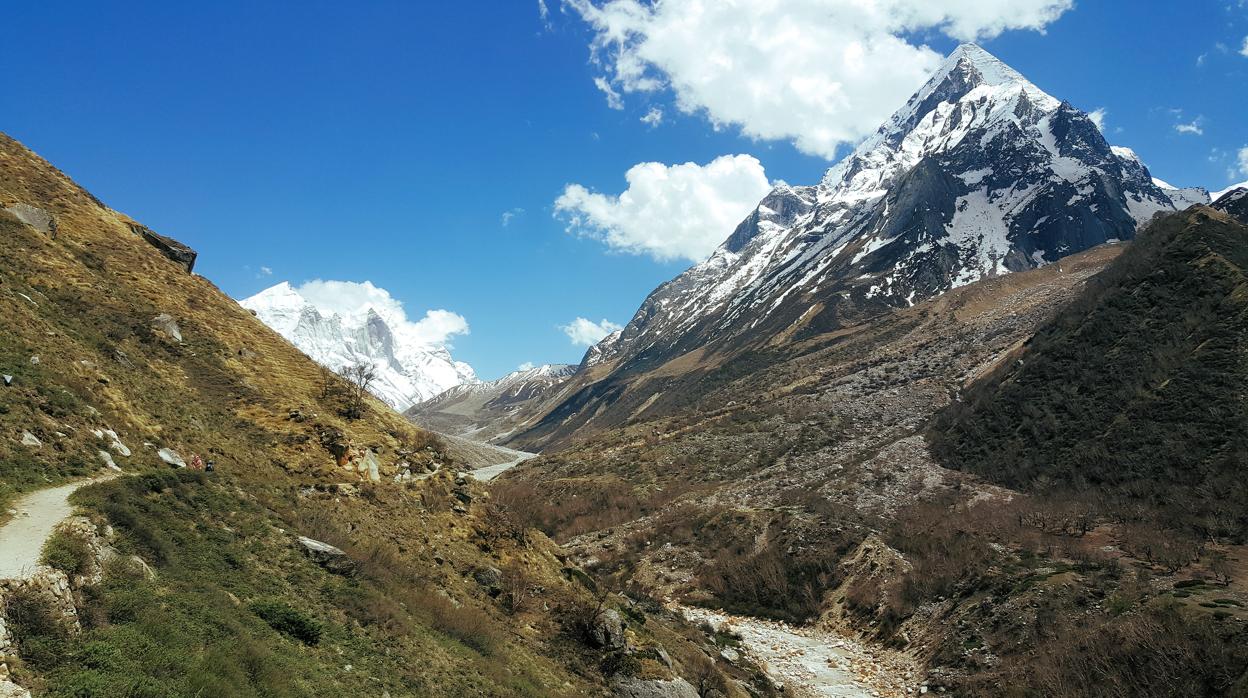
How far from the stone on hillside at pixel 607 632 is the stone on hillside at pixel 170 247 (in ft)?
120

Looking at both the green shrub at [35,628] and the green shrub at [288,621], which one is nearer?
the green shrub at [35,628]

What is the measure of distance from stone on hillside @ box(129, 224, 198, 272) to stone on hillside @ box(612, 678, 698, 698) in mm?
38966

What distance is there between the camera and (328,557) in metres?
17.5

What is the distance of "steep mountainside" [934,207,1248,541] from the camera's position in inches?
1576

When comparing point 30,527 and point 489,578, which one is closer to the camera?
point 30,527

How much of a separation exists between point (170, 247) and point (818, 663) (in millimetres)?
47531

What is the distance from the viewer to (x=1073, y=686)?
21.8 metres

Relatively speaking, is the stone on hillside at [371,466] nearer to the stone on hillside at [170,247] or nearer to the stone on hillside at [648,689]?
the stone on hillside at [648,689]

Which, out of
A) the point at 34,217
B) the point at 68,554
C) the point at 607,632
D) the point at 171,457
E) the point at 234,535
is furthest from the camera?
the point at 34,217

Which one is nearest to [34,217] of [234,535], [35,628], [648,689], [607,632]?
[234,535]

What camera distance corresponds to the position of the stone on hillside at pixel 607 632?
71.4 feet

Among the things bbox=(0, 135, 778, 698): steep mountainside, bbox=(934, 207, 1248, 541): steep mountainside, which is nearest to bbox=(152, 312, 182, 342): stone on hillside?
bbox=(0, 135, 778, 698): steep mountainside

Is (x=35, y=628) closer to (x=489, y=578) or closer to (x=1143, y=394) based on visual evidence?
(x=489, y=578)

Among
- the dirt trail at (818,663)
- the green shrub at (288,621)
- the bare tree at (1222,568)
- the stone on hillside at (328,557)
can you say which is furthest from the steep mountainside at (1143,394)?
the green shrub at (288,621)
